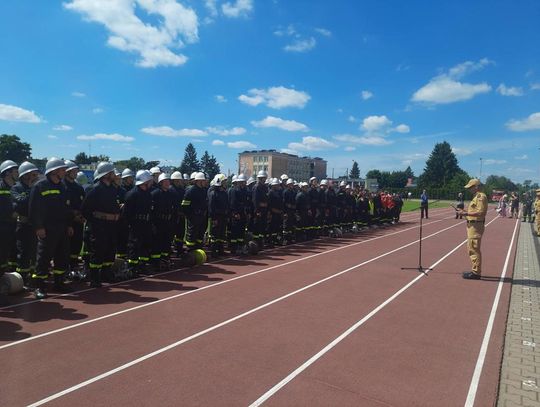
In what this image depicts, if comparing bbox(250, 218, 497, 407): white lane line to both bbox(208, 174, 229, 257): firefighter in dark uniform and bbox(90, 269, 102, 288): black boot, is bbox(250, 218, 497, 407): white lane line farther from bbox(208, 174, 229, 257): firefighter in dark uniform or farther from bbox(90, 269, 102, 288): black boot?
bbox(208, 174, 229, 257): firefighter in dark uniform

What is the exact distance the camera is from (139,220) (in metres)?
8.62

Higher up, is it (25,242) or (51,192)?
(51,192)

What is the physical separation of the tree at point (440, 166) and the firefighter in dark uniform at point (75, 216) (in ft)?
394

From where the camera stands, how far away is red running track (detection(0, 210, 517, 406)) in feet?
12.9

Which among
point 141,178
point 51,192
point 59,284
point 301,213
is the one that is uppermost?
point 141,178

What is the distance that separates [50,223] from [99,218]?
0.91m

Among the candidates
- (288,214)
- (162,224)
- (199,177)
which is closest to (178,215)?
(162,224)

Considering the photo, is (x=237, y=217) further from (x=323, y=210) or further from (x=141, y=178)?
(x=323, y=210)

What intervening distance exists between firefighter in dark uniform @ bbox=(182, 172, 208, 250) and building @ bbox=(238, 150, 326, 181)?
9882 centimetres

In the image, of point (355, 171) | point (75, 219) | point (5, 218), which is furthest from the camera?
point (355, 171)

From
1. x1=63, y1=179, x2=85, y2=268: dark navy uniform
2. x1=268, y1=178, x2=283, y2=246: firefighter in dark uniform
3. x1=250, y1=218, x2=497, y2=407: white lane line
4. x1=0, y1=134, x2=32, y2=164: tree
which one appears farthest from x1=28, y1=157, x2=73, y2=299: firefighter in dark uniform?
x1=0, y1=134, x2=32, y2=164: tree

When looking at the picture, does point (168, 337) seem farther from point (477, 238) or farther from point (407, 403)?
point (477, 238)

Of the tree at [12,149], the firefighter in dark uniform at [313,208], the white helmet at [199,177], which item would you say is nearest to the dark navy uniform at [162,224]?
the white helmet at [199,177]

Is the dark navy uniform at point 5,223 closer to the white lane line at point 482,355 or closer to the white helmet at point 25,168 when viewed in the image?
the white helmet at point 25,168
